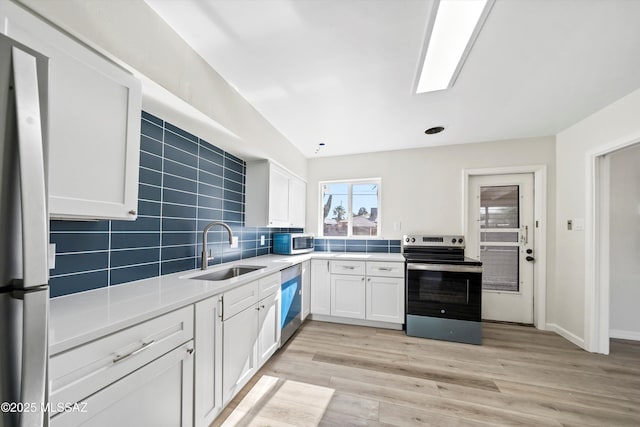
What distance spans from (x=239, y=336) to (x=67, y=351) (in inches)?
39.7

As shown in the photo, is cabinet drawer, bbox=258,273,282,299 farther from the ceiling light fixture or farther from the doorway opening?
the doorway opening

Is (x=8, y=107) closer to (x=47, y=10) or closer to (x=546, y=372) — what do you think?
(x=47, y=10)

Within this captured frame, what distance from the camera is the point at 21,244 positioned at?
20.5 inches

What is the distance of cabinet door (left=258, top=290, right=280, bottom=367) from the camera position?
1919 mm

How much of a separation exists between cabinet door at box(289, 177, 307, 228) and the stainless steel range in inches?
63.1

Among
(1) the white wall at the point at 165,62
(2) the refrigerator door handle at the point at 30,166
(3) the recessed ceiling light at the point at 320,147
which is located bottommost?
(2) the refrigerator door handle at the point at 30,166

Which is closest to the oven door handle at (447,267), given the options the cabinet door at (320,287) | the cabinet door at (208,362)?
the cabinet door at (320,287)

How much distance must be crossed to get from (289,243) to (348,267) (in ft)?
2.72

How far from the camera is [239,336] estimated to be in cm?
163

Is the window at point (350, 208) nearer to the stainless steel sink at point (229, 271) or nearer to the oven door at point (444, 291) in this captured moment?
the oven door at point (444, 291)

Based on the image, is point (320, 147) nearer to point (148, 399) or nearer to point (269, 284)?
point (269, 284)

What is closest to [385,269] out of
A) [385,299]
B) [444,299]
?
[385,299]

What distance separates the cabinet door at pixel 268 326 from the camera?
1.92 metres

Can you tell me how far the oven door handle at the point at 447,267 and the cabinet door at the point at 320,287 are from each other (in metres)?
1.04
